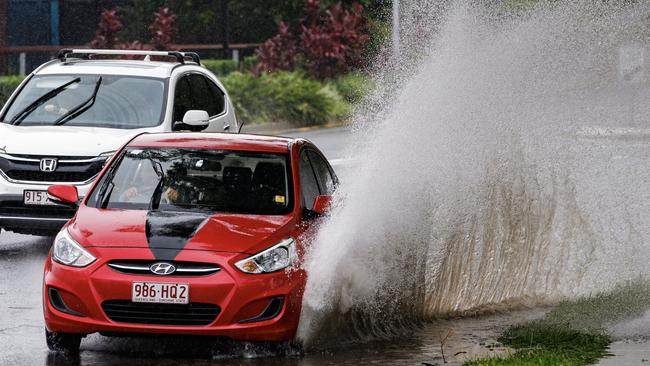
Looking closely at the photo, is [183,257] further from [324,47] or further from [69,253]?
[324,47]

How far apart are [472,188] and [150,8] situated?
35555 mm

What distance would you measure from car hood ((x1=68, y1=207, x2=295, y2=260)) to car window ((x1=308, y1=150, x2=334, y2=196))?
1441mm

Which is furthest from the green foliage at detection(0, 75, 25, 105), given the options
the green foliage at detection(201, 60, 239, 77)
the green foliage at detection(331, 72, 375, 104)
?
the green foliage at detection(201, 60, 239, 77)

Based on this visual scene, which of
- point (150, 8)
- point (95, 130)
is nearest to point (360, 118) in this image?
point (95, 130)

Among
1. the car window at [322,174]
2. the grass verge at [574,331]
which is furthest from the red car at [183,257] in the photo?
the grass verge at [574,331]

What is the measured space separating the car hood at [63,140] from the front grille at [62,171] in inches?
3.0

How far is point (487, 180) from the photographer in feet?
39.8

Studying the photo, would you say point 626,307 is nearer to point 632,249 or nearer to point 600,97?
point 632,249

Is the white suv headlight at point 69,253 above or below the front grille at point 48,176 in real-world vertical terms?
above

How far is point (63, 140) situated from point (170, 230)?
5.28m

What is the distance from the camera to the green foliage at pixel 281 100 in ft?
110


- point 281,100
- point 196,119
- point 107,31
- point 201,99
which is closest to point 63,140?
point 196,119

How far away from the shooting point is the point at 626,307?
11.3 meters

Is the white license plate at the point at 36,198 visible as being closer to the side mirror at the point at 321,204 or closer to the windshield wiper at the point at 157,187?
the windshield wiper at the point at 157,187
